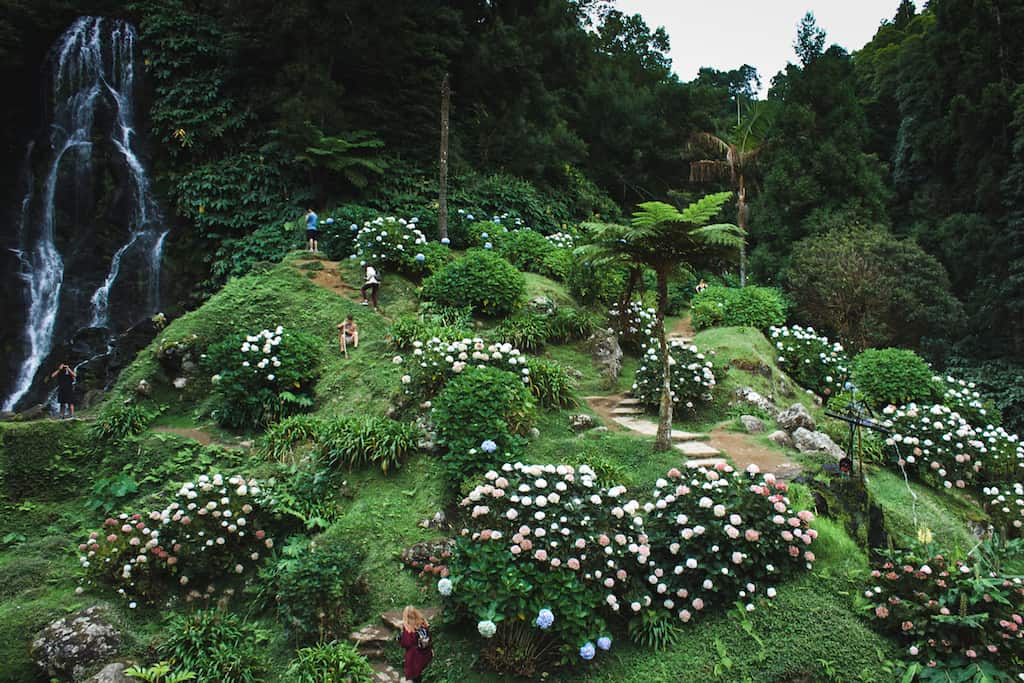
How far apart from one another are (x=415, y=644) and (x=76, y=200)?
52.6 ft

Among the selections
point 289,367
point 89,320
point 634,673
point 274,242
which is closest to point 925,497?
point 634,673

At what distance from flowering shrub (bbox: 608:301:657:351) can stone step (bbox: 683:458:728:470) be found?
4638 mm

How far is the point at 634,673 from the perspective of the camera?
15.1 ft

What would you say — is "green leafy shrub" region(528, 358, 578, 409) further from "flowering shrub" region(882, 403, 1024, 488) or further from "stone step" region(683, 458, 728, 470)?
"flowering shrub" region(882, 403, 1024, 488)

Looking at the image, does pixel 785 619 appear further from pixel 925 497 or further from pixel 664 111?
pixel 664 111

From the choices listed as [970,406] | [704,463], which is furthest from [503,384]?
[970,406]

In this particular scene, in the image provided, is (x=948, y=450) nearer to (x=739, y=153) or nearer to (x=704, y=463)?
(x=704, y=463)

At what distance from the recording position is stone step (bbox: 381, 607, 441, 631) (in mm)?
5289

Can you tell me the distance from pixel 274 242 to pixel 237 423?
7.57 meters

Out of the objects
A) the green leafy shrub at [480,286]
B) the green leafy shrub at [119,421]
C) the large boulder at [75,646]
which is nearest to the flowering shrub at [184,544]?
the large boulder at [75,646]

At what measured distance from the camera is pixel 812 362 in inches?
464

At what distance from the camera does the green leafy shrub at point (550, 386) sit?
317 inches

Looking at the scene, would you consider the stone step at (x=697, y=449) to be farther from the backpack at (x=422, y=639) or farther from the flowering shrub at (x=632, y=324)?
the flowering shrub at (x=632, y=324)

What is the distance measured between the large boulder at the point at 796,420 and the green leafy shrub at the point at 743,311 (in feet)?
17.4
